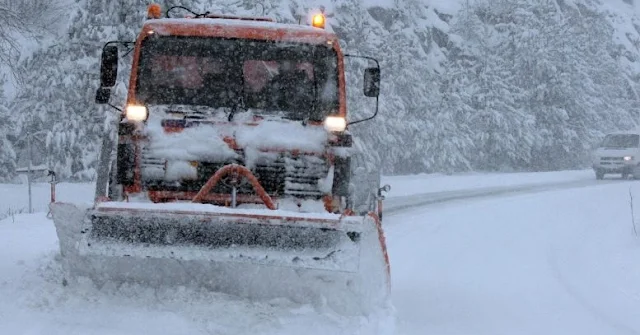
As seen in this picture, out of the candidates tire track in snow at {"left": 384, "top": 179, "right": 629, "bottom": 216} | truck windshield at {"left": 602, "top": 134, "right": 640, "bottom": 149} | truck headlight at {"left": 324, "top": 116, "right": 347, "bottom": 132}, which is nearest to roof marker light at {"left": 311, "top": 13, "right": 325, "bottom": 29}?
truck headlight at {"left": 324, "top": 116, "right": 347, "bottom": 132}

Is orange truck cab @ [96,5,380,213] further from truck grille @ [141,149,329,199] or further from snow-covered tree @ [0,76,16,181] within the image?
snow-covered tree @ [0,76,16,181]

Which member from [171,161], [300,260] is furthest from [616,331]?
[171,161]

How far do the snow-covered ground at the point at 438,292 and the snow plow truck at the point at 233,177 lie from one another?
0.21 metres

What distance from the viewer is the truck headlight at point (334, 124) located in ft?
21.6

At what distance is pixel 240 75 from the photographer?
6.83 m

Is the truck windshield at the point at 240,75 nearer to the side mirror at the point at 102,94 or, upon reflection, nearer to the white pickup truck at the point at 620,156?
the side mirror at the point at 102,94

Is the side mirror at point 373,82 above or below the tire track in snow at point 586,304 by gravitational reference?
above

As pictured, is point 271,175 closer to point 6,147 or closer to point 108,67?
point 108,67

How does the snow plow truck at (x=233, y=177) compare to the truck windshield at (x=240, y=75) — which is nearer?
the snow plow truck at (x=233, y=177)

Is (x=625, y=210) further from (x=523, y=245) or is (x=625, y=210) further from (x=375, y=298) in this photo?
(x=375, y=298)

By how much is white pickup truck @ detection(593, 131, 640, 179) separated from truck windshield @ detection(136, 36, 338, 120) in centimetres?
2671

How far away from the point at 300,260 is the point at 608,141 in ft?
95.7

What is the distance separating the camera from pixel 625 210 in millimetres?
16453

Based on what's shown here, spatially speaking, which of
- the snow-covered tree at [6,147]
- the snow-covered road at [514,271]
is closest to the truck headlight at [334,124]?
the snow-covered road at [514,271]
